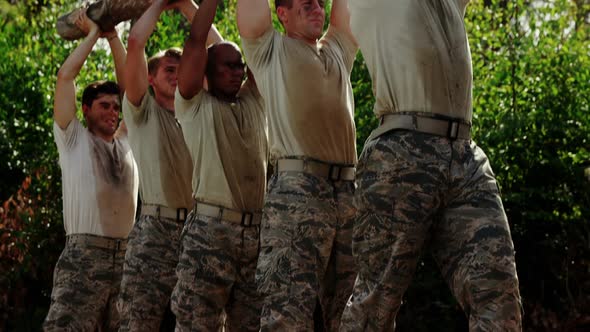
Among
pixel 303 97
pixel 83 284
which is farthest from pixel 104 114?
pixel 303 97

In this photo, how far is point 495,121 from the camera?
10.1 meters

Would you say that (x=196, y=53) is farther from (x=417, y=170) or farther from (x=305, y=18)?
(x=417, y=170)

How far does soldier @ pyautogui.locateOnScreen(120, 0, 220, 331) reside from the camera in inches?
351

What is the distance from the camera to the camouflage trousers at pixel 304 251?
274 inches

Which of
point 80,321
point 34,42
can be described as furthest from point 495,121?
point 34,42

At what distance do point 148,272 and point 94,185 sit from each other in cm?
90

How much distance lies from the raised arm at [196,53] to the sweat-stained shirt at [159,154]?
3.06ft

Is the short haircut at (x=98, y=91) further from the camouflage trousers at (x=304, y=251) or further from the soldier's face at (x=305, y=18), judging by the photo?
the camouflage trousers at (x=304, y=251)

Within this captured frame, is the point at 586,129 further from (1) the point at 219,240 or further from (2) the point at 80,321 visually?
(2) the point at 80,321

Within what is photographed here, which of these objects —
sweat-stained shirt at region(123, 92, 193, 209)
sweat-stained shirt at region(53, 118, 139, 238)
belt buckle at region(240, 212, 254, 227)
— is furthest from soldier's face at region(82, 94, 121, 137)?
belt buckle at region(240, 212, 254, 227)

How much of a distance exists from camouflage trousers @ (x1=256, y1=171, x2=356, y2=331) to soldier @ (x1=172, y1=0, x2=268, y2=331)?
0.82 metres

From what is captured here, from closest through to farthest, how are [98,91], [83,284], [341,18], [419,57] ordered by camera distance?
[419,57]
[341,18]
[83,284]
[98,91]

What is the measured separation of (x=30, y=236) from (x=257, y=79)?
483 cm

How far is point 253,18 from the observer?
24.3 ft
